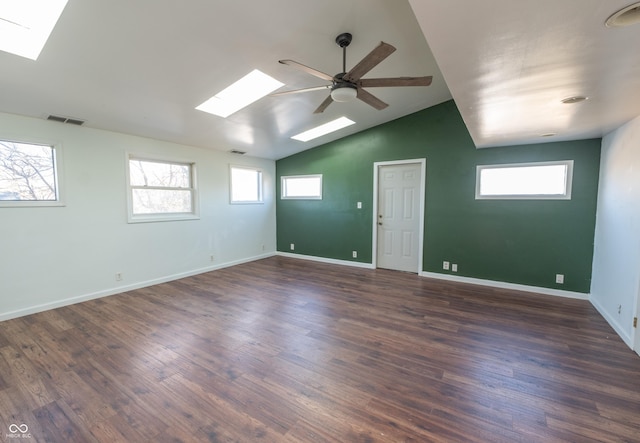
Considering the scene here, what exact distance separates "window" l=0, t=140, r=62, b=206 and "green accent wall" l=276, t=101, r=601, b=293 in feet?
13.6

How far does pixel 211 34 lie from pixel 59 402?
2.97 m

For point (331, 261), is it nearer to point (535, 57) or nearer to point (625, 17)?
point (535, 57)

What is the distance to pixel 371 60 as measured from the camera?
77.4 inches

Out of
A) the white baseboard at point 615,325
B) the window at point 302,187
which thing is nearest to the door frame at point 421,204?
the window at point 302,187

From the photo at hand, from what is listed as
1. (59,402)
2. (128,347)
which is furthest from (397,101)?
(59,402)

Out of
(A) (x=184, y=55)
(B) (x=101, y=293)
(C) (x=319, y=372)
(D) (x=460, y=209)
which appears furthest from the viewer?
(D) (x=460, y=209)

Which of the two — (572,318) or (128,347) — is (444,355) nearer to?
(572,318)

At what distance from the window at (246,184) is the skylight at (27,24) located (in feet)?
11.5

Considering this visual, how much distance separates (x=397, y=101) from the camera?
13.6 ft

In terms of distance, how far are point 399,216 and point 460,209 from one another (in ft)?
3.49

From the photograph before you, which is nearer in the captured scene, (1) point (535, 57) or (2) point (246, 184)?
(1) point (535, 57)

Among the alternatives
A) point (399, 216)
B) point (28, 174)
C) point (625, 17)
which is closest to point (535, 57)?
point (625, 17)

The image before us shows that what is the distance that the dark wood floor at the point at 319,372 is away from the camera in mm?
1643

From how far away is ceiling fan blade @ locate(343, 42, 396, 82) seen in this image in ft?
5.90
